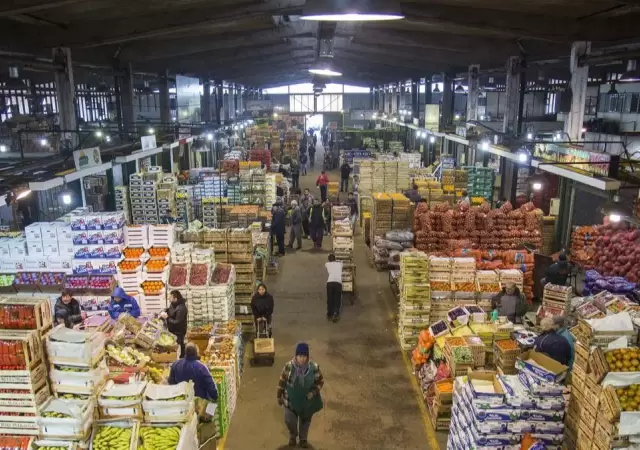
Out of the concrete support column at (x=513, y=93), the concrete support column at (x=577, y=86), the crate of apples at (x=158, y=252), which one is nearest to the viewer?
the crate of apples at (x=158, y=252)

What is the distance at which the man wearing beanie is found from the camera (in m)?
6.91

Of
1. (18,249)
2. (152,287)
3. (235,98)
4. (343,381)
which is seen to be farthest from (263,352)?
(235,98)

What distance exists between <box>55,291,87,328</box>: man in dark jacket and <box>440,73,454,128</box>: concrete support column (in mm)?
20428

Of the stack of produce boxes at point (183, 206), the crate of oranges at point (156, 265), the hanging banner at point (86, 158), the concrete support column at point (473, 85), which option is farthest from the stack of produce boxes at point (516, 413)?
the concrete support column at point (473, 85)

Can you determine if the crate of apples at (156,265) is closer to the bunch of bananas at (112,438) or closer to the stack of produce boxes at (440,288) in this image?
the bunch of bananas at (112,438)

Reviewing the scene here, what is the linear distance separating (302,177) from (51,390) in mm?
28563

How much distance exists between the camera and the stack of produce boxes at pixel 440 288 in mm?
10656

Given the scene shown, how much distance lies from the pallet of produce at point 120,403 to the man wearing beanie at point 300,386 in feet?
6.26

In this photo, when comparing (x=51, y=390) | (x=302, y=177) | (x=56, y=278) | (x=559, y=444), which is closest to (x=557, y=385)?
(x=559, y=444)

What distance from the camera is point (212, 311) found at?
10.0m

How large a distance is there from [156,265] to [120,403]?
4888 mm

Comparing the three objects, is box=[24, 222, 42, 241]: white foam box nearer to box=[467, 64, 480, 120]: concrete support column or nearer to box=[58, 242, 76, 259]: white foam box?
box=[58, 242, 76, 259]: white foam box

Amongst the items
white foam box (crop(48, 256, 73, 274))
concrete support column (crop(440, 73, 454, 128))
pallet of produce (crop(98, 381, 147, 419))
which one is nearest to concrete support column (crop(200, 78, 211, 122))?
concrete support column (crop(440, 73, 454, 128))

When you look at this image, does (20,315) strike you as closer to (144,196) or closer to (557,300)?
(557,300)
